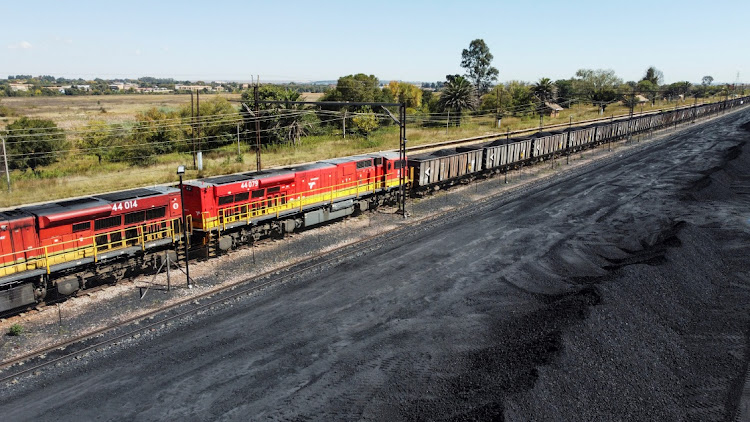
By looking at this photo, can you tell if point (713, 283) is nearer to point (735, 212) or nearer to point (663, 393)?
point (663, 393)

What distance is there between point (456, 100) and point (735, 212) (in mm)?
61934

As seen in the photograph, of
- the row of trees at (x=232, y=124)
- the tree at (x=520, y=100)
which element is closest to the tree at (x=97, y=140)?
the row of trees at (x=232, y=124)

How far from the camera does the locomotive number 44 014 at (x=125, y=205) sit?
22806 mm

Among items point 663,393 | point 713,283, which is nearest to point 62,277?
point 663,393

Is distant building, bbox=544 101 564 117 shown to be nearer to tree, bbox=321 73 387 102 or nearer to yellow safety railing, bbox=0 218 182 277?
tree, bbox=321 73 387 102

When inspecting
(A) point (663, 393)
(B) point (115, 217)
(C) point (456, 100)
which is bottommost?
(A) point (663, 393)

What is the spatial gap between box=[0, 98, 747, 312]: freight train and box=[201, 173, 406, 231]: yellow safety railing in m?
0.06

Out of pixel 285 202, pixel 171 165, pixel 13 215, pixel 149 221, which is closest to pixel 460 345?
pixel 285 202

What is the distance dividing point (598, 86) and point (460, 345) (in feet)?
584

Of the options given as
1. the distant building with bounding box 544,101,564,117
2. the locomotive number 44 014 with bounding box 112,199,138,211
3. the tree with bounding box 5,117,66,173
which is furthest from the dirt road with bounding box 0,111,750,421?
the distant building with bounding box 544,101,564,117

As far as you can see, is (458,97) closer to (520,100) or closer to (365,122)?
(365,122)

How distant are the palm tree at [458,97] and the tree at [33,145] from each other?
65.1 m

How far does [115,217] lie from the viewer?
22.9 metres

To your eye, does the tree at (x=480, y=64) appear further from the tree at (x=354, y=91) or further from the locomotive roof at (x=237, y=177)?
the locomotive roof at (x=237, y=177)
